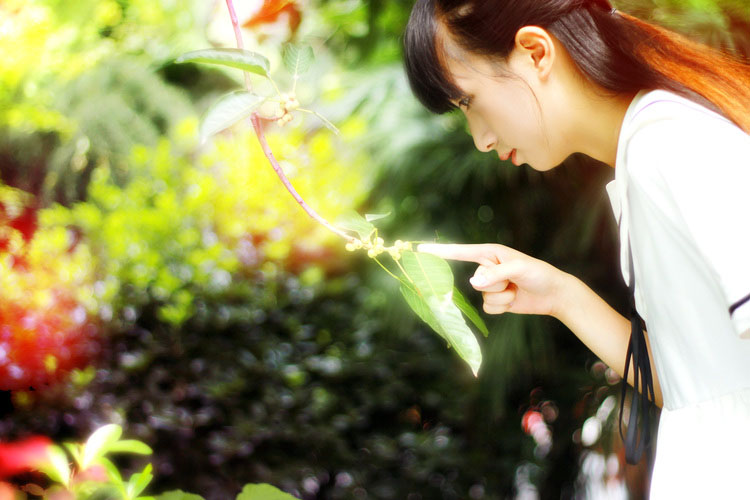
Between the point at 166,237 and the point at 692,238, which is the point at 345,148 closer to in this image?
the point at 166,237

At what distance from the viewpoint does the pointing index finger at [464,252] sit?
720 mm

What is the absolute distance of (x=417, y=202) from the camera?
4.91 feet

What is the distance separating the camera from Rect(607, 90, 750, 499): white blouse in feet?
1.71

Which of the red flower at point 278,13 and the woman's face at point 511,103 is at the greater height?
the woman's face at point 511,103

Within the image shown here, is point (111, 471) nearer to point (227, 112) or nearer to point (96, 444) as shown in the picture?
point (96, 444)

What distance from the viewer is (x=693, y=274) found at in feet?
2.00

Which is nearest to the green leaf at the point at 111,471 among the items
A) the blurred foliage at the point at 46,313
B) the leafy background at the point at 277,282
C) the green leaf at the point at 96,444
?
the green leaf at the point at 96,444

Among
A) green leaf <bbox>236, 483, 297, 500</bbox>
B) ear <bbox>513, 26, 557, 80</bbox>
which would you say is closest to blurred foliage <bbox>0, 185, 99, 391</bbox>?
green leaf <bbox>236, 483, 297, 500</bbox>

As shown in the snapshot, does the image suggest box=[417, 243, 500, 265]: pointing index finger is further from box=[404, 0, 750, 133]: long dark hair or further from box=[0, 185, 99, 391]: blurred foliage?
box=[0, 185, 99, 391]: blurred foliage

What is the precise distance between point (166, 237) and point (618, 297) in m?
0.99

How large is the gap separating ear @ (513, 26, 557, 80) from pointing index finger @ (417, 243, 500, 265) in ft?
0.66

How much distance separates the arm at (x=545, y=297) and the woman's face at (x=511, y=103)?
125 mm

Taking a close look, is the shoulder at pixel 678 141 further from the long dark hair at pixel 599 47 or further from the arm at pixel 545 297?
the arm at pixel 545 297

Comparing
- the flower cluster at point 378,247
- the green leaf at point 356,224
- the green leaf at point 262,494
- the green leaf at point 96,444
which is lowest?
the green leaf at point 262,494
